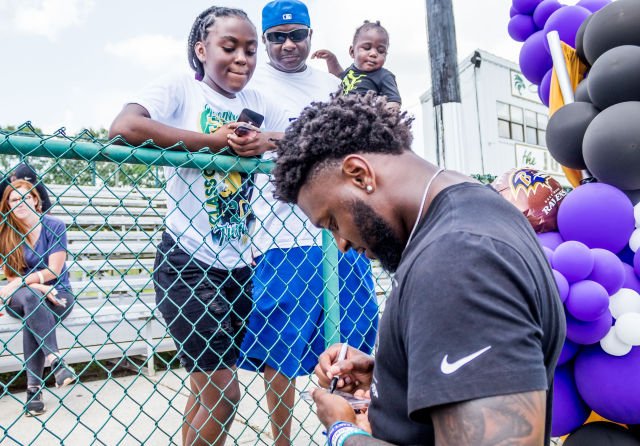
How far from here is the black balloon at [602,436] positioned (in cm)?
234

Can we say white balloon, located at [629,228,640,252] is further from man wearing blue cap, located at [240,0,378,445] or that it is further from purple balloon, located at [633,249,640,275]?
man wearing blue cap, located at [240,0,378,445]

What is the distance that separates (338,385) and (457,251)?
0.86 m

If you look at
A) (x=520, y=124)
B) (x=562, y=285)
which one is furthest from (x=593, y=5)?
(x=520, y=124)

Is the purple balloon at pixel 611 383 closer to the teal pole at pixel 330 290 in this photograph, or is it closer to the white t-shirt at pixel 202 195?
the teal pole at pixel 330 290

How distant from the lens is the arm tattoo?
0.91 metres

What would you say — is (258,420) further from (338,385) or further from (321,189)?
(321,189)

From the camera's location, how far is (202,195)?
2.35 metres

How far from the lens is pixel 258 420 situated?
159 inches

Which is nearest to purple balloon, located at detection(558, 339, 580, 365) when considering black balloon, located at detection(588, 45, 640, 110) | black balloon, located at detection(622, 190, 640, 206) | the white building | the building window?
black balloon, located at detection(622, 190, 640, 206)

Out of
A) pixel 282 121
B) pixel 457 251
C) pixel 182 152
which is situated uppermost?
pixel 282 121

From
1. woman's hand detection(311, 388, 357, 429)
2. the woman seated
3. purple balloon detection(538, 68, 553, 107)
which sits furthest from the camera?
the woman seated

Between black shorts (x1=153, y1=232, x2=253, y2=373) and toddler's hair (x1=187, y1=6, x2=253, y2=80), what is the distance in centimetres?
92

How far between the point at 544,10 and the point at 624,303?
1.71 metres

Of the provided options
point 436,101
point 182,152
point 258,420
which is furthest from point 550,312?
point 258,420
